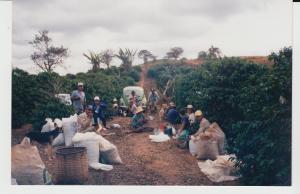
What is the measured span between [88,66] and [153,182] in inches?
64.9

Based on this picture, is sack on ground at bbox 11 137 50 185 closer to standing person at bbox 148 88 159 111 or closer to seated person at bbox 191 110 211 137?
standing person at bbox 148 88 159 111

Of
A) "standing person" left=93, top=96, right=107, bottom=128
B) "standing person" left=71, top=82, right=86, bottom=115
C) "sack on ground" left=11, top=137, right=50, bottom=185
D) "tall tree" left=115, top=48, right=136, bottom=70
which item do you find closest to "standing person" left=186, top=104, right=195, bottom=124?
"tall tree" left=115, top=48, right=136, bottom=70

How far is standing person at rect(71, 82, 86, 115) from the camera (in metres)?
5.89

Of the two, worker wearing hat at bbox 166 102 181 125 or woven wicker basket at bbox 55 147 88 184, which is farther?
worker wearing hat at bbox 166 102 181 125

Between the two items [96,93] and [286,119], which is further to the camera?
[96,93]

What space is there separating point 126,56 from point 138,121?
2.72 feet

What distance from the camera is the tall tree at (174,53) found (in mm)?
5876

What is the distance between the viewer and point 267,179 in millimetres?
5594

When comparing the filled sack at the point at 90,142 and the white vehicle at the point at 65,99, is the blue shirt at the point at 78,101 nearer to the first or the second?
the white vehicle at the point at 65,99

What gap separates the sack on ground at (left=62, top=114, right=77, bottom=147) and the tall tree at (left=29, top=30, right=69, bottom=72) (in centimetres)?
67

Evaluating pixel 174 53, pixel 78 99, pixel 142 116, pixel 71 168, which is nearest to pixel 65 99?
pixel 78 99
